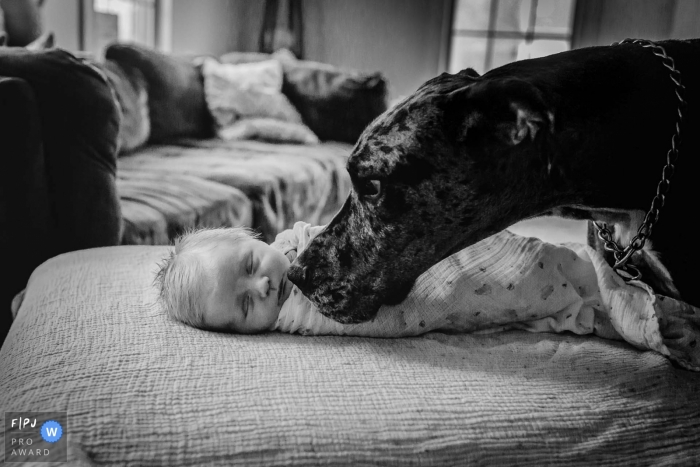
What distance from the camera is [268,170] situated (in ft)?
10.3

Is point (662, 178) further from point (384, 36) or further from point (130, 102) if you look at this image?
point (384, 36)

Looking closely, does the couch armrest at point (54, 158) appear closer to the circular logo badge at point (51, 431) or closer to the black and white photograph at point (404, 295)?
the black and white photograph at point (404, 295)

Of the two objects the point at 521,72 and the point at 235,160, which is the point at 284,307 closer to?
the point at 521,72

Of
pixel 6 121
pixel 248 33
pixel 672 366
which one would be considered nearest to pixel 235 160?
pixel 6 121

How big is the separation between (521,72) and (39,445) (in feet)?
3.41

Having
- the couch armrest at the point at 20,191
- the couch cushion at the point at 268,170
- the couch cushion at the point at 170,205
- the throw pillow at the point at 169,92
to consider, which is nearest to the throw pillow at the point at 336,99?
the couch cushion at the point at 268,170

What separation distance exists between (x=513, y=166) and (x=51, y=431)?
0.88m

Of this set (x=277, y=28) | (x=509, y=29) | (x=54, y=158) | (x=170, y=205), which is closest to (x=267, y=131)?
(x=170, y=205)

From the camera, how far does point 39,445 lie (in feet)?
2.72

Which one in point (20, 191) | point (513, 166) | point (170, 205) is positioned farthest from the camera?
point (170, 205)

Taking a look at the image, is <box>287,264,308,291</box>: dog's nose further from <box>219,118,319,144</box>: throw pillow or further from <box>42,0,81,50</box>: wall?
<box>42,0,81,50</box>: wall

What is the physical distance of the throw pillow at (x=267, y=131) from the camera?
12.8ft

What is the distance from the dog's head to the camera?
3.57ft

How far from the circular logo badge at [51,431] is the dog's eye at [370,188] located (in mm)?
677
